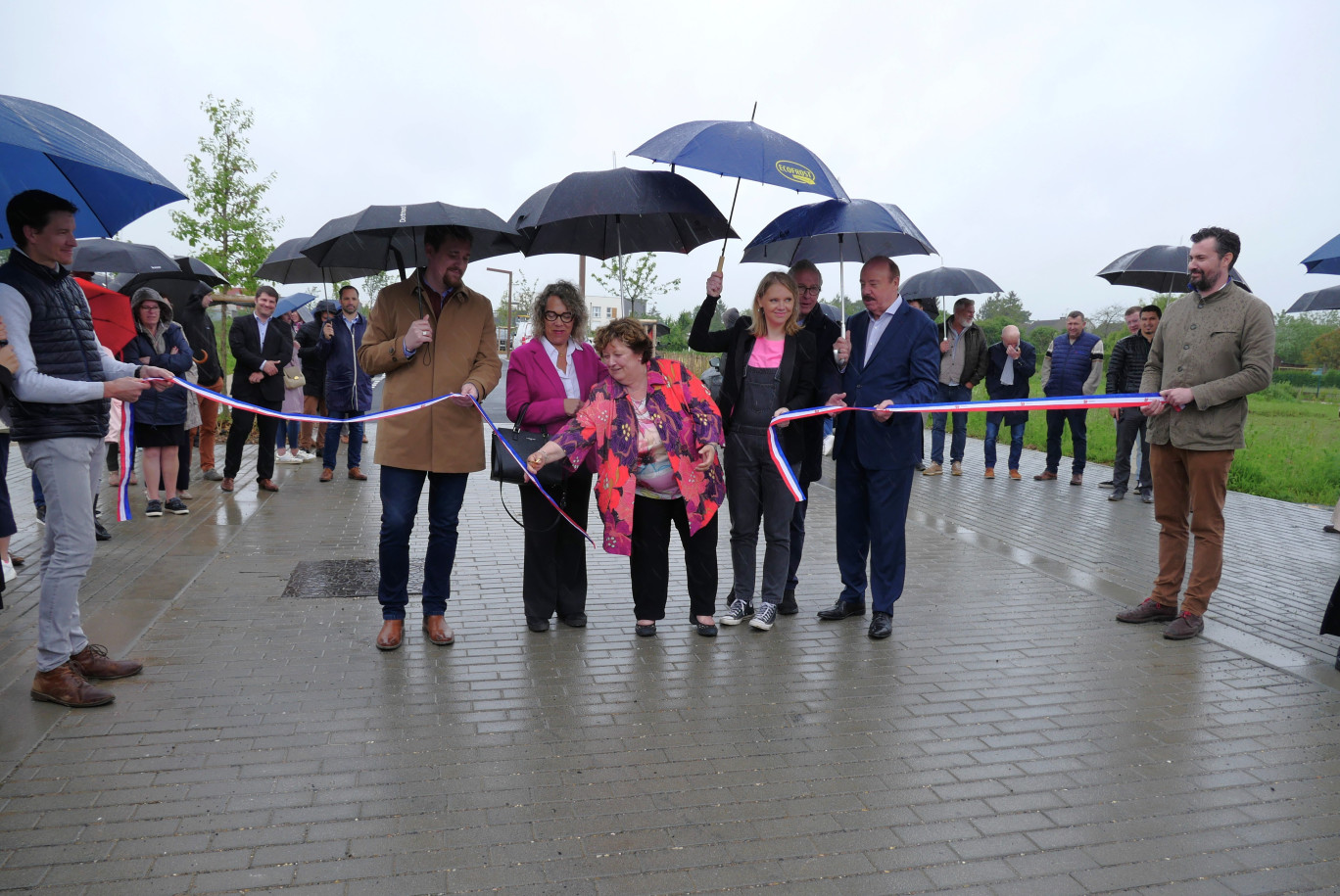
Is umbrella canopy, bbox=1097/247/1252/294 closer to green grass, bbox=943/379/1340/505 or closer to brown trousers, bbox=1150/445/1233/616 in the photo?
green grass, bbox=943/379/1340/505

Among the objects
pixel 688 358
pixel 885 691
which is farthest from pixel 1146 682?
pixel 688 358

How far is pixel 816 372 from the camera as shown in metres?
5.80

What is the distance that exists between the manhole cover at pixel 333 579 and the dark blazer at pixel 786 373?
2.63 m

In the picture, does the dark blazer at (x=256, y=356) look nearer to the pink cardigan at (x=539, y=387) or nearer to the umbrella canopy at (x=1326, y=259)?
the pink cardigan at (x=539, y=387)

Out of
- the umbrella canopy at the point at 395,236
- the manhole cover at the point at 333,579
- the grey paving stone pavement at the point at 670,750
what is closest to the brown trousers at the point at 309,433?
the manhole cover at the point at 333,579

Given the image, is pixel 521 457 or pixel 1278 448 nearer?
pixel 521 457

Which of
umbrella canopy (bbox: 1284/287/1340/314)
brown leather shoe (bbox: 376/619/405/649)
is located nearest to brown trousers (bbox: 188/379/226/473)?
brown leather shoe (bbox: 376/619/405/649)

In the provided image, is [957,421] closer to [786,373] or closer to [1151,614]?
[1151,614]

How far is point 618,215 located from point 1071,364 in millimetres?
8656

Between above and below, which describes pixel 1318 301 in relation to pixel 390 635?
above

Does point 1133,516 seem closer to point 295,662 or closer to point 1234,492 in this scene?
point 1234,492

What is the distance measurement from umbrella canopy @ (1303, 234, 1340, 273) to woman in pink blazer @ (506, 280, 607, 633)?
446 cm

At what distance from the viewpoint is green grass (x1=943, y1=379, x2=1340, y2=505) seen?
12.0 m

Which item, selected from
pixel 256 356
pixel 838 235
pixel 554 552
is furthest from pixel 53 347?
pixel 256 356
